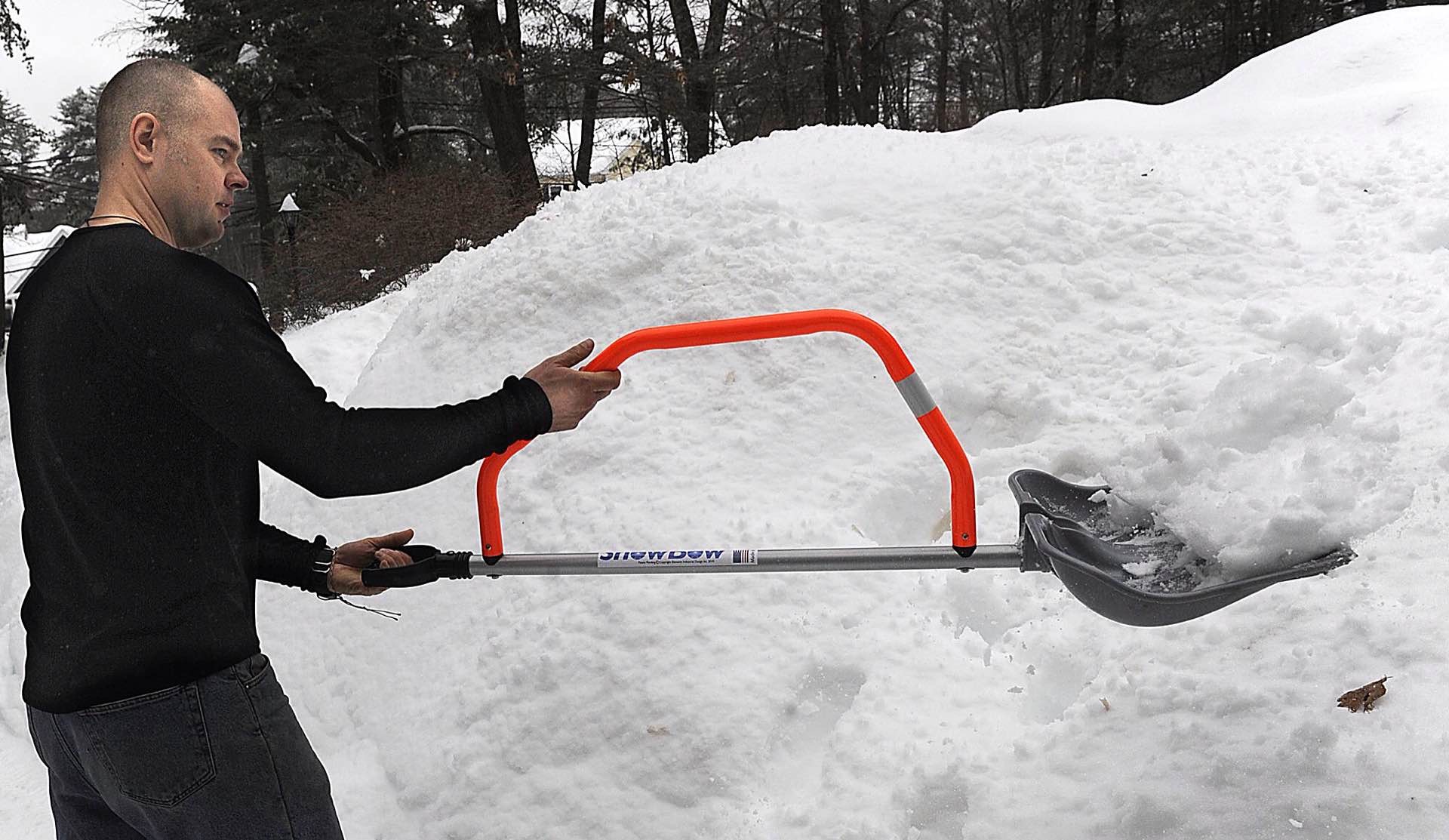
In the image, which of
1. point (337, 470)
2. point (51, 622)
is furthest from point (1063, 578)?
point (51, 622)

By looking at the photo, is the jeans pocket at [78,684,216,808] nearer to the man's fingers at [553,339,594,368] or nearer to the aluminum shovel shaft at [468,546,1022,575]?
the aluminum shovel shaft at [468,546,1022,575]

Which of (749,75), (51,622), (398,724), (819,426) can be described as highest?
(749,75)

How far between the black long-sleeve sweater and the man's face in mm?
151

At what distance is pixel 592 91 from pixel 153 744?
14.5 meters

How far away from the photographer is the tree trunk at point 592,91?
1449cm

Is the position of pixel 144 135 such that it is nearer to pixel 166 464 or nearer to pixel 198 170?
pixel 198 170

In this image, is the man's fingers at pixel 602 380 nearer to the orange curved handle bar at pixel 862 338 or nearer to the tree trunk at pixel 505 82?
the orange curved handle bar at pixel 862 338

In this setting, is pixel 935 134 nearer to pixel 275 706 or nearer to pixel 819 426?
pixel 819 426

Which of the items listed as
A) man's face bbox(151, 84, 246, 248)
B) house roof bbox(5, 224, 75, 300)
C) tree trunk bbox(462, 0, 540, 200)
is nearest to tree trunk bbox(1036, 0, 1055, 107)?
tree trunk bbox(462, 0, 540, 200)

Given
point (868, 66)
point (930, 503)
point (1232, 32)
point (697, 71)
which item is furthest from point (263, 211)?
point (930, 503)

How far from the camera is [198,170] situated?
5.23 feet

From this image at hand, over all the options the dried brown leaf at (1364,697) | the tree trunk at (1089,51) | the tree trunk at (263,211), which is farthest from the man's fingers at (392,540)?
the tree trunk at (1089,51)

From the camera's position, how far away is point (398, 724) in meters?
3.05

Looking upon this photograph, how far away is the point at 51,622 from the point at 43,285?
0.50m
